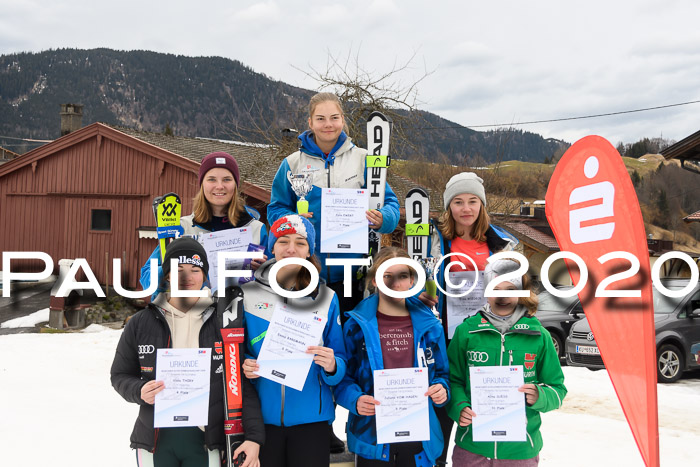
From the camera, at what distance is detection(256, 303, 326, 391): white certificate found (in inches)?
103

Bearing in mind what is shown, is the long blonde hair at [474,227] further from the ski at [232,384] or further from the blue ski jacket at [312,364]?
the ski at [232,384]

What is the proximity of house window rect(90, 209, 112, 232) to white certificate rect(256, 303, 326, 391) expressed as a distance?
17.7 meters

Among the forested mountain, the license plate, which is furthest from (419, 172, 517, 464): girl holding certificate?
the forested mountain

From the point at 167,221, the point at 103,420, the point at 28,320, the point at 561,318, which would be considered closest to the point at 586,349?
the point at 561,318

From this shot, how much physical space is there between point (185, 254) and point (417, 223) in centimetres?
162

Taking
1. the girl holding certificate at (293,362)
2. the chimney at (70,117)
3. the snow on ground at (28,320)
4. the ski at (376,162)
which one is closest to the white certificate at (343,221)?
the ski at (376,162)

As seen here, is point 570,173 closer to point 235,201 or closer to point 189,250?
point 235,201

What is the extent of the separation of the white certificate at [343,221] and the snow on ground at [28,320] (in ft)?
46.9

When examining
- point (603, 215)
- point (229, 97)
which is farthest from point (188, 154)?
point (229, 97)

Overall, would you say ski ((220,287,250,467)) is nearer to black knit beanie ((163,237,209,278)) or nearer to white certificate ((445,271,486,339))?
black knit beanie ((163,237,209,278))

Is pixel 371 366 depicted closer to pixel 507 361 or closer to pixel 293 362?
pixel 293 362

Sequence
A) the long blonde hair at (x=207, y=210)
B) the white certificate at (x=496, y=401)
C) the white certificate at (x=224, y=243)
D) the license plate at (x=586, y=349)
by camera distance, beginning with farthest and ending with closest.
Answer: the license plate at (x=586, y=349) < the long blonde hair at (x=207, y=210) < the white certificate at (x=224, y=243) < the white certificate at (x=496, y=401)

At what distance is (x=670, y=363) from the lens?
31.1 feet

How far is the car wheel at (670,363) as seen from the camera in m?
9.46
